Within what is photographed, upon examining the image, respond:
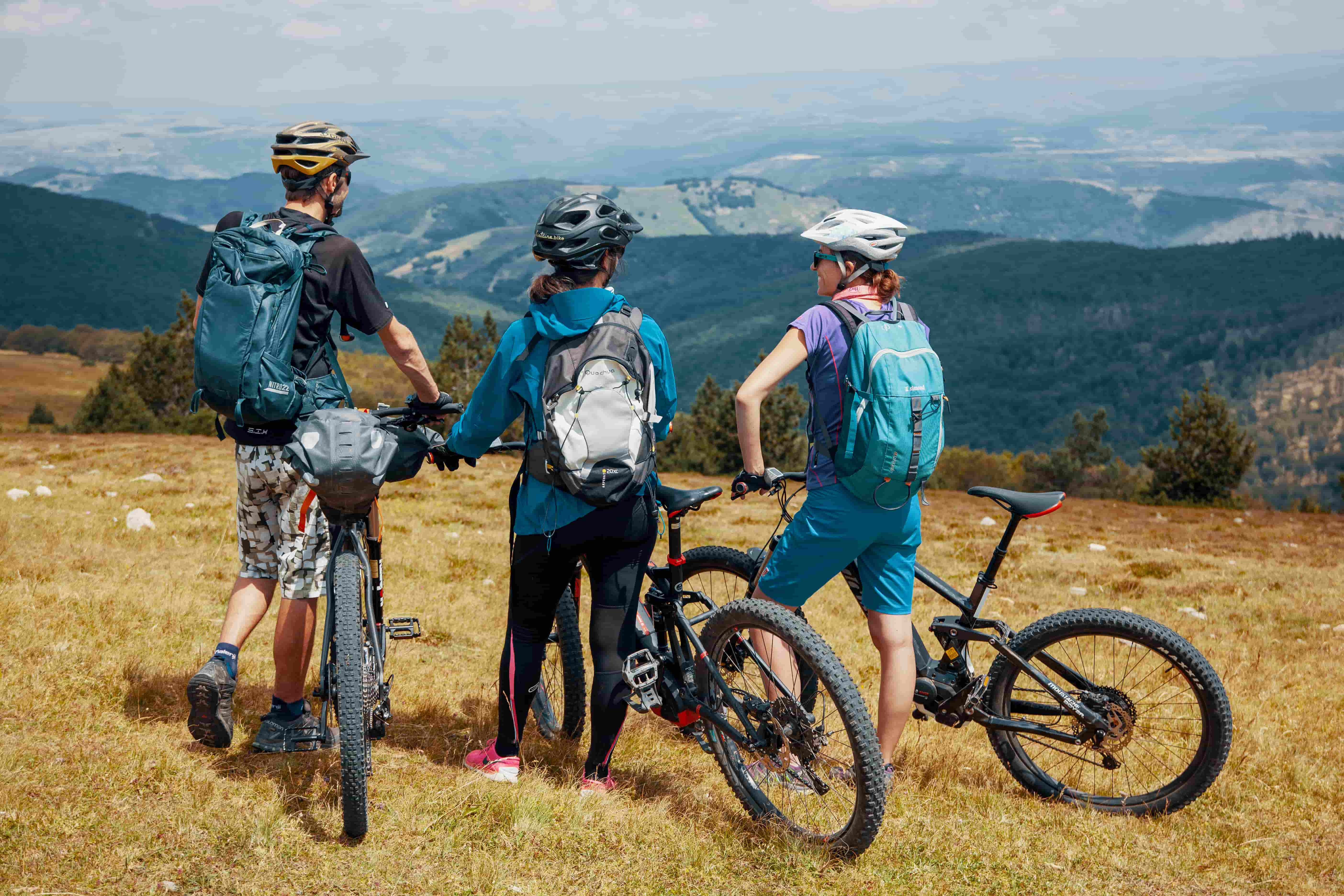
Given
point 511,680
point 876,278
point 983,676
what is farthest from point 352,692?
point 983,676

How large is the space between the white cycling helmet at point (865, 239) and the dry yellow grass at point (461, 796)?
2614 mm

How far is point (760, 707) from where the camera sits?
4398 millimetres

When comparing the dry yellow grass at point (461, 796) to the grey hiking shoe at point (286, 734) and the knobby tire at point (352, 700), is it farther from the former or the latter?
the knobby tire at point (352, 700)

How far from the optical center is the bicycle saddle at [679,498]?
4488 mm

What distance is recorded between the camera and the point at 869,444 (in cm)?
417

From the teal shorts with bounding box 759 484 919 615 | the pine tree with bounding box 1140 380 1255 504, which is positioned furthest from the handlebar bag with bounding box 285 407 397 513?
the pine tree with bounding box 1140 380 1255 504

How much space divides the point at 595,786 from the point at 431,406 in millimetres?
1969

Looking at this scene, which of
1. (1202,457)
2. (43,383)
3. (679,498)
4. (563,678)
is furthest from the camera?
(43,383)

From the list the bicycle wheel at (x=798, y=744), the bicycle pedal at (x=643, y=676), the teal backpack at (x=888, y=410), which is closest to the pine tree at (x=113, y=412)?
the bicycle pedal at (x=643, y=676)

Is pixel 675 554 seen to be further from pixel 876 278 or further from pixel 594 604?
pixel 876 278

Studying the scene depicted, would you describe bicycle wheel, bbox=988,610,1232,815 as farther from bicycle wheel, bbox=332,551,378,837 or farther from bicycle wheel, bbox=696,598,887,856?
bicycle wheel, bbox=332,551,378,837

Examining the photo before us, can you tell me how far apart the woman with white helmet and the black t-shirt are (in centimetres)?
171

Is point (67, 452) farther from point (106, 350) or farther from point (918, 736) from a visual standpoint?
point (106, 350)

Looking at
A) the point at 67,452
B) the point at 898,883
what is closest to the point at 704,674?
the point at 898,883
